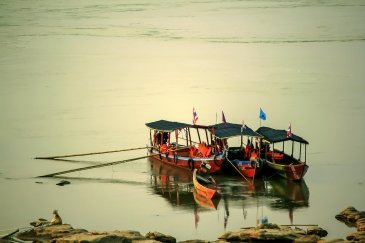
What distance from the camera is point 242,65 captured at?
76.6m

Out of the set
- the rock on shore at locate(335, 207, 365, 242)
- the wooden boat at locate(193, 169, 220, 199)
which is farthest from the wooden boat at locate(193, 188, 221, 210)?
the rock on shore at locate(335, 207, 365, 242)

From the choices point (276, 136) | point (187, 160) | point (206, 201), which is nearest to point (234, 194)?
point (206, 201)

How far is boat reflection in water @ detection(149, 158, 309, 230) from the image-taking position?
33.6m

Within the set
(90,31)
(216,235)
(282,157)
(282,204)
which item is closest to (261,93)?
(282,157)

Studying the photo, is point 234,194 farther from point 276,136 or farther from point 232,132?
point 276,136

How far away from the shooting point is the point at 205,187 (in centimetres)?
3509

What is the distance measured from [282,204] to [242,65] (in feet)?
142

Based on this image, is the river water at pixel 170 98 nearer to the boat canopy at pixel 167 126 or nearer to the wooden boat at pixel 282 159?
the wooden boat at pixel 282 159

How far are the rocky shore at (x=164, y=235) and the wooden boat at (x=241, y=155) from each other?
8.10m

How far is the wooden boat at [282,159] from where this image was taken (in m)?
37.3

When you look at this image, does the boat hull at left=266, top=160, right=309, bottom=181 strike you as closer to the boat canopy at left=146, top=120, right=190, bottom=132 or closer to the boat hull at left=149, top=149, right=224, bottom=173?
the boat hull at left=149, top=149, right=224, bottom=173

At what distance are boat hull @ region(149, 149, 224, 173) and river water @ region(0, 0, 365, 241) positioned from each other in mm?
538

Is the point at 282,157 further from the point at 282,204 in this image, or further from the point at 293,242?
the point at 293,242

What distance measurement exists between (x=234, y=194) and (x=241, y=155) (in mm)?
4524
